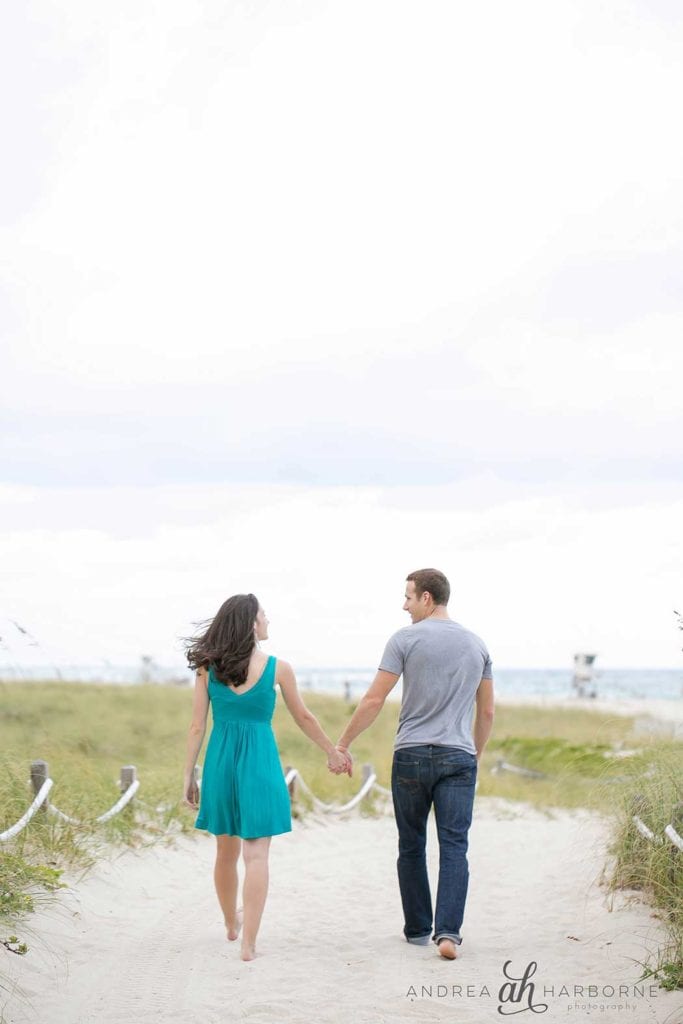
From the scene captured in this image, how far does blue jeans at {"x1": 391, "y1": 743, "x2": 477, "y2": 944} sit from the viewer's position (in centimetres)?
625

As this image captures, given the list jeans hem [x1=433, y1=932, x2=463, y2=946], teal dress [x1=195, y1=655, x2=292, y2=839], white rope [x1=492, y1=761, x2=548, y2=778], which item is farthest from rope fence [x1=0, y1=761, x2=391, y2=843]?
white rope [x1=492, y1=761, x2=548, y2=778]

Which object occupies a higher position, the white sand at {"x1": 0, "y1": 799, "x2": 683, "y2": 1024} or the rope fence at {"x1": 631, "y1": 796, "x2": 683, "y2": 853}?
the rope fence at {"x1": 631, "y1": 796, "x2": 683, "y2": 853}

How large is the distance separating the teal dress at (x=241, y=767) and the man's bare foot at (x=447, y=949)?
3.48 feet

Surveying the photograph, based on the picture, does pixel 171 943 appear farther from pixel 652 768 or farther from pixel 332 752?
pixel 652 768

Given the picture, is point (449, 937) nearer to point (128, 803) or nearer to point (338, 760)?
point (338, 760)

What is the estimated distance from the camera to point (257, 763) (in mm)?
6086

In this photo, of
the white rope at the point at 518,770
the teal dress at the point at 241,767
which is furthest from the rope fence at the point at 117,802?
the white rope at the point at 518,770

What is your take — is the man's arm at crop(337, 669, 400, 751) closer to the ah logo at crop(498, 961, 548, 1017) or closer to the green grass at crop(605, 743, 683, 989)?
the ah logo at crop(498, 961, 548, 1017)

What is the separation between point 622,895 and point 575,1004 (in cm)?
237

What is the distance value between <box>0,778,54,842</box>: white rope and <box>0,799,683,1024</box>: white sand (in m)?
0.53

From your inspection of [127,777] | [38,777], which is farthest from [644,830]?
[127,777]

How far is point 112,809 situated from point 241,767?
3.41m

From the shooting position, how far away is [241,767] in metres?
6.09

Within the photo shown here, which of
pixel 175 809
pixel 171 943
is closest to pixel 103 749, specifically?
pixel 175 809
